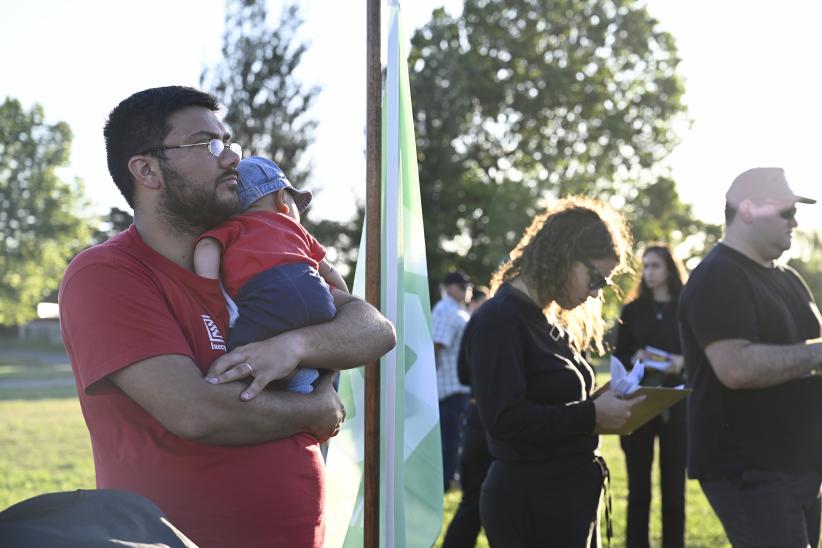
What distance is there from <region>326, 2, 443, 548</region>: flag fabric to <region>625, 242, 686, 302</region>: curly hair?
3.80 m

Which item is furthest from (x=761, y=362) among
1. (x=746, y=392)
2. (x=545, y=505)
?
(x=545, y=505)

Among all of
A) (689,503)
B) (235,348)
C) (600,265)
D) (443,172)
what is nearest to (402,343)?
(600,265)

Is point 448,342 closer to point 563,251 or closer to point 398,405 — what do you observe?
point 563,251

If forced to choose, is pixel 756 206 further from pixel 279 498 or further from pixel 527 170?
pixel 527 170

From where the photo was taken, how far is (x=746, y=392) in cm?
357

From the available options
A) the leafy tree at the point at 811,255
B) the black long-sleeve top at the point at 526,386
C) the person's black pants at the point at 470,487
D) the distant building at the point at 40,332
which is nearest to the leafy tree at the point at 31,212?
the distant building at the point at 40,332

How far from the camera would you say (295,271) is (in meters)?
2.33

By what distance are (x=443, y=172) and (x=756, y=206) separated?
27498 millimetres

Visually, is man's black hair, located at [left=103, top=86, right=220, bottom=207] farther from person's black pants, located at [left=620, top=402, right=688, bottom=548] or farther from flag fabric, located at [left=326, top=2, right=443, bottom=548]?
person's black pants, located at [left=620, top=402, right=688, bottom=548]

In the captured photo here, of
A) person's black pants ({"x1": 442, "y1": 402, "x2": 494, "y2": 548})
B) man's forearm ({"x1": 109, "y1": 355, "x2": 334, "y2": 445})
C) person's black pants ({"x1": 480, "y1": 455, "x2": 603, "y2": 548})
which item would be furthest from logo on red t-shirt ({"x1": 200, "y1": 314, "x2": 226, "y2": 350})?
person's black pants ({"x1": 442, "y1": 402, "x2": 494, "y2": 548})

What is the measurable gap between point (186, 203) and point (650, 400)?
6.62 ft

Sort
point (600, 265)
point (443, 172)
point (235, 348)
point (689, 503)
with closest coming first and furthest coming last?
point (235, 348) → point (600, 265) → point (689, 503) → point (443, 172)

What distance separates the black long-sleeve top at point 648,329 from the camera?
6703 mm

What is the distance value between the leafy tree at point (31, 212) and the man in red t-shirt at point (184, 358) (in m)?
50.4
